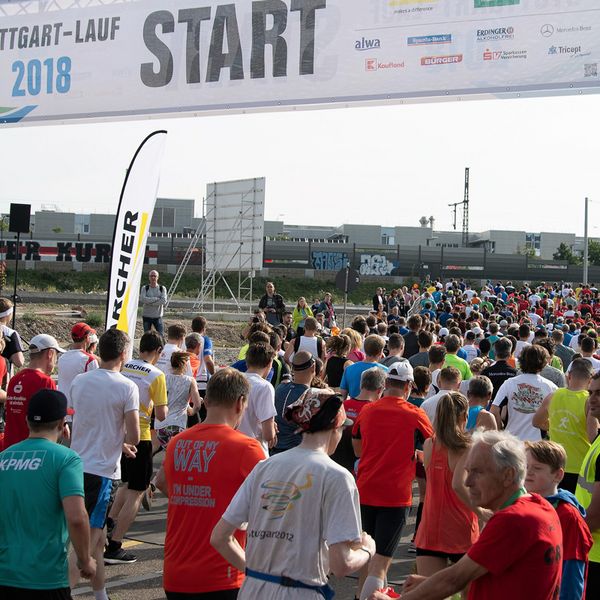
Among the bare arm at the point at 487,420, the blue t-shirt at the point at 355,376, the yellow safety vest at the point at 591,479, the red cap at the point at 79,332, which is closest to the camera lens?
the yellow safety vest at the point at 591,479

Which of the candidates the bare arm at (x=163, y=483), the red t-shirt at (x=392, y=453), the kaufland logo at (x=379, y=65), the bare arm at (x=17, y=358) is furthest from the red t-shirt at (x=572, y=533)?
the kaufland logo at (x=379, y=65)

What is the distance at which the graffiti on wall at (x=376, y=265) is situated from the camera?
51.1m

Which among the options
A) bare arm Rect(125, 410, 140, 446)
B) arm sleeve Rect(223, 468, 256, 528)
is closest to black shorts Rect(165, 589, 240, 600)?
arm sleeve Rect(223, 468, 256, 528)

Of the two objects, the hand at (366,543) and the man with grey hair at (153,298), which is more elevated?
the man with grey hair at (153,298)

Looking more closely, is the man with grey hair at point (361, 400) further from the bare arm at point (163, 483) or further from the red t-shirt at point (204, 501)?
the red t-shirt at point (204, 501)

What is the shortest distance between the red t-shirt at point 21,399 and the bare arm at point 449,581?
393 cm

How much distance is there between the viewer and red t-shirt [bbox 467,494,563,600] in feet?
10.5

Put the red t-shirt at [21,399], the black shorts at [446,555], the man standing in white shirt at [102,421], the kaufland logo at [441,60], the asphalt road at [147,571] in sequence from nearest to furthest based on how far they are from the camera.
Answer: the black shorts at [446,555] < the man standing in white shirt at [102,421] < the asphalt road at [147,571] < the red t-shirt at [21,399] < the kaufland logo at [441,60]

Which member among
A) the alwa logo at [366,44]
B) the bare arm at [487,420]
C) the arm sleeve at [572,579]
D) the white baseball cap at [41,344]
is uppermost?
the alwa logo at [366,44]

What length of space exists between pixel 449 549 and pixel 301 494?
2070 millimetres

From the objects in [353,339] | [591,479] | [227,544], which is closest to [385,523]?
[591,479]

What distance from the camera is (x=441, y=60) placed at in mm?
14562

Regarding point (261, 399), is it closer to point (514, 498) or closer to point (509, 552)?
point (514, 498)

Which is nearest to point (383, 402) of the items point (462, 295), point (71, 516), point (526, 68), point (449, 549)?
point (449, 549)
